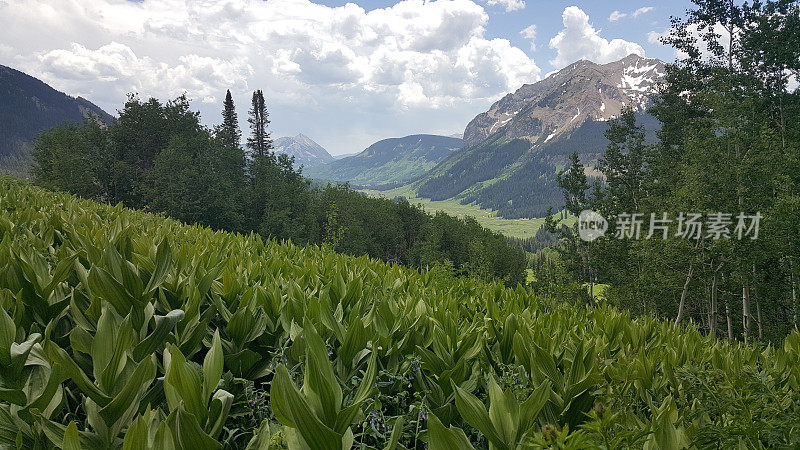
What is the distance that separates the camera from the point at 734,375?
2.14 metres

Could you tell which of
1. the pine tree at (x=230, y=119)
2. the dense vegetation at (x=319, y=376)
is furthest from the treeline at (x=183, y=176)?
the dense vegetation at (x=319, y=376)

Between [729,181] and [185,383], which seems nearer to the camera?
[185,383]

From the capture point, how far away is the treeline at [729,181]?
2283 centimetres

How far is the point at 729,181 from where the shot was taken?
77.4 ft

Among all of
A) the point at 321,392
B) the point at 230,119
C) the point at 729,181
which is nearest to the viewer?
the point at 321,392

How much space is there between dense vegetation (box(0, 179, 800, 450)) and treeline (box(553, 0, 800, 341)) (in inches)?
813

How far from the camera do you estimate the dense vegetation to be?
123 centimetres

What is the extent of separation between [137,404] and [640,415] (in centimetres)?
208

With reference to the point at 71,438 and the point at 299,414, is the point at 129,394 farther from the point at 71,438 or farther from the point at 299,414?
the point at 299,414

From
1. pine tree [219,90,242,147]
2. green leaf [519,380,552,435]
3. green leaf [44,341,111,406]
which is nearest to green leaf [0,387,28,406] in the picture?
green leaf [44,341,111,406]

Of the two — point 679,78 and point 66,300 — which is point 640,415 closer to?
point 66,300

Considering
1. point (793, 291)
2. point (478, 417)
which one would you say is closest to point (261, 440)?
point (478, 417)

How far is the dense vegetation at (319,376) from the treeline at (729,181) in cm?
2065

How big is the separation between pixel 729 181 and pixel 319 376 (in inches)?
1179
